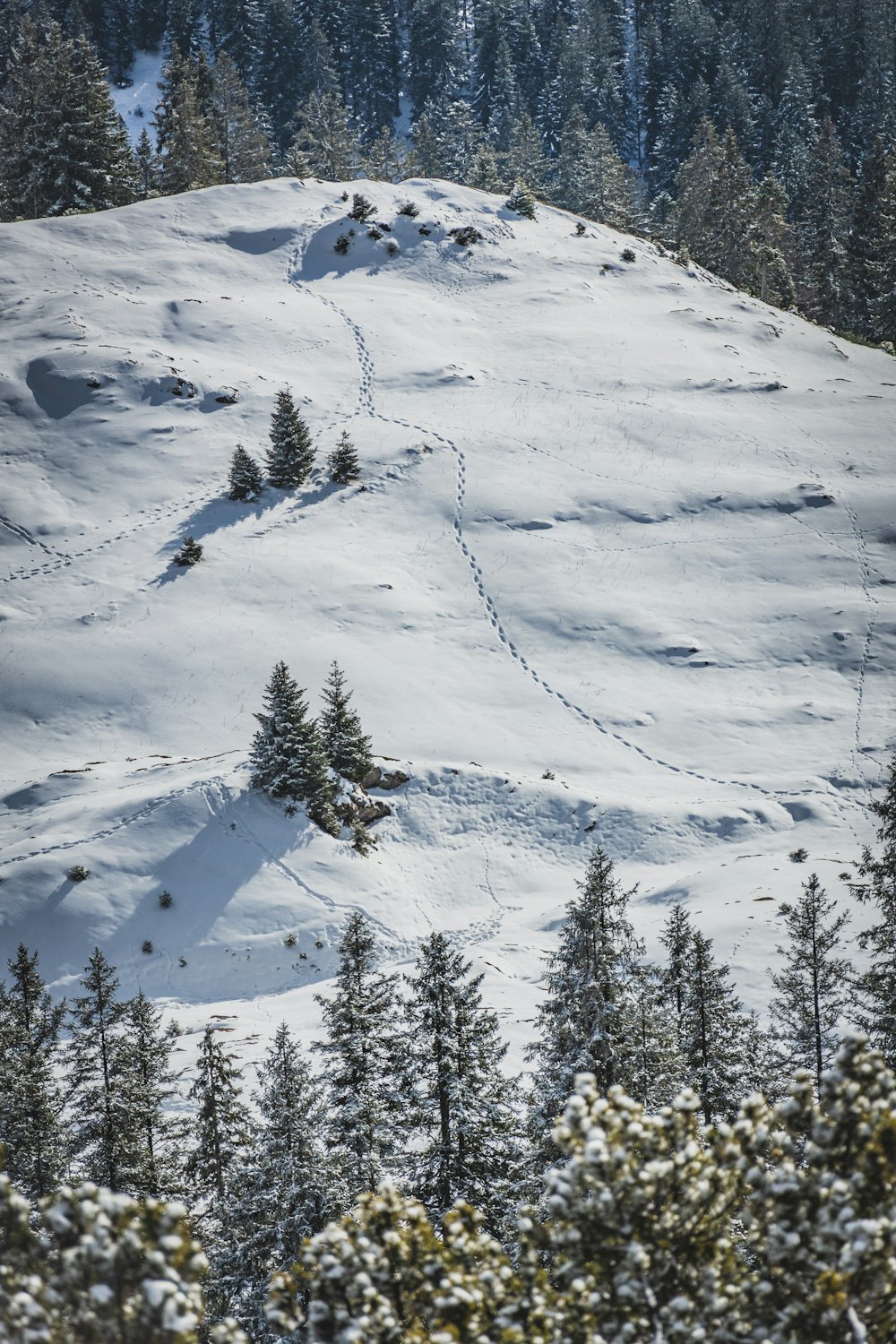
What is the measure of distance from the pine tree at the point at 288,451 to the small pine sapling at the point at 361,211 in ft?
73.0

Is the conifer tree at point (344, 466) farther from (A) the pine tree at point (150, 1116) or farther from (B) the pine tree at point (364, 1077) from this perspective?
(B) the pine tree at point (364, 1077)

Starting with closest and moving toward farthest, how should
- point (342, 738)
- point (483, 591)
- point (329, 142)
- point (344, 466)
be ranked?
point (342, 738)
point (483, 591)
point (344, 466)
point (329, 142)

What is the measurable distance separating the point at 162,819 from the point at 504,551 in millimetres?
19136

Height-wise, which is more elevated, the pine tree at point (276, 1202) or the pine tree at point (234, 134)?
the pine tree at point (234, 134)

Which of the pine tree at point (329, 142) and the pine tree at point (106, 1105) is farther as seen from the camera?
the pine tree at point (329, 142)

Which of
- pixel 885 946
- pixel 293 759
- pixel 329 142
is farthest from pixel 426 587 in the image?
pixel 329 142

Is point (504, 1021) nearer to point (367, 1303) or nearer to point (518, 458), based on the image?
point (367, 1303)

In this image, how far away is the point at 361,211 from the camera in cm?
5881

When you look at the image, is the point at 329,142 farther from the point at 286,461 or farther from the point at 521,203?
the point at 286,461

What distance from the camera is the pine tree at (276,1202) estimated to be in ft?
46.3

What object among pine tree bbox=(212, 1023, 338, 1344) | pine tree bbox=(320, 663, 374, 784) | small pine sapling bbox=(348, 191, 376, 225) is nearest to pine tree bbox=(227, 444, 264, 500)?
pine tree bbox=(320, 663, 374, 784)

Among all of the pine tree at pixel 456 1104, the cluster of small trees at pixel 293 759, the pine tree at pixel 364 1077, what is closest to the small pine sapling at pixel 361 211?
the cluster of small trees at pixel 293 759

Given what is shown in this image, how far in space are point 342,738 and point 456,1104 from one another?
1601cm

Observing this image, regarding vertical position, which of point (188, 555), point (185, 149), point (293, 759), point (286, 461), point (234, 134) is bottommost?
point (293, 759)
